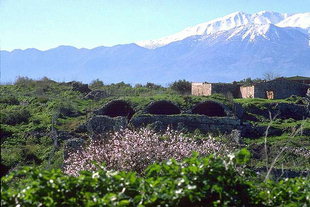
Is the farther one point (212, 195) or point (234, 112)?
point (234, 112)

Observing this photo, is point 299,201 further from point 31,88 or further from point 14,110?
point 31,88

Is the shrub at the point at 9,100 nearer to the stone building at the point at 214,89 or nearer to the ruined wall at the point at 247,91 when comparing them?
the stone building at the point at 214,89

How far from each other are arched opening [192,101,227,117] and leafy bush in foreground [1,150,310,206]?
26755mm

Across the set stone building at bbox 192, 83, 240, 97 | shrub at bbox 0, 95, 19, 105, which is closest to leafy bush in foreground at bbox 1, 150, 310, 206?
shrub at bbox 0, 95, 19, 105

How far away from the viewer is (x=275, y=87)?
40906 mm

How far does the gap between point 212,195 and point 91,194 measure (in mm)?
1307

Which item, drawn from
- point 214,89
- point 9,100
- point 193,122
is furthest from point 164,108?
point 9,100

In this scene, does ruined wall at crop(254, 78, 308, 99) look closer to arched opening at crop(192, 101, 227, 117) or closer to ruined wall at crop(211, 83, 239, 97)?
ruined wall at crop(211, 83, 239, 97)

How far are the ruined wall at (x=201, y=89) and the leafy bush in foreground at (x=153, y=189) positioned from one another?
3356 cm

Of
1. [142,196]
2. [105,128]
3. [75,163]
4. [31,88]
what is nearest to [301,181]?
[142,196]

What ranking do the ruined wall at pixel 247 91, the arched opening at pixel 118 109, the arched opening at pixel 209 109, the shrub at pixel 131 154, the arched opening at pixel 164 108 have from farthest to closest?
the ruined wall at pixel 247 91 < the arched opening at pixel 209 109 < the arched opening at pixel 164 108 < the arched opening at pixel 118 109 < the shrub at pixel 131 154

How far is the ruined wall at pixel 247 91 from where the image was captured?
41175mm

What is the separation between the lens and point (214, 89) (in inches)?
1596

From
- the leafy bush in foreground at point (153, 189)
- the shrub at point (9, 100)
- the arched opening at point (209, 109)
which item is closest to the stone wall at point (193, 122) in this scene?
the arched opening at point (209, 109)
